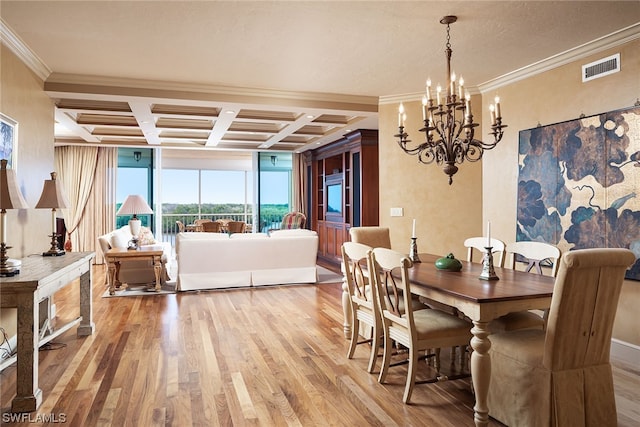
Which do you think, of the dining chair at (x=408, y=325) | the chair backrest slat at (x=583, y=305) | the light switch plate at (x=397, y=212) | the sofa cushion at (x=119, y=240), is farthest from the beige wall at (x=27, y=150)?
the light switch plate at (x=397, y=212)

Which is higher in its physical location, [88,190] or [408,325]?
[88,190]

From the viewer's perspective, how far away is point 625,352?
11.1ft

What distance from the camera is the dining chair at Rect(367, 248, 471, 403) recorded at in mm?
2551

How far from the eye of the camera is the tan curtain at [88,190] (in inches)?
336

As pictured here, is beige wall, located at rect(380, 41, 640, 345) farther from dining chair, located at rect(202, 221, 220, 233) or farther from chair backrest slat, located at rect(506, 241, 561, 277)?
dining chair, located at rect(202, 221, 220, 233)

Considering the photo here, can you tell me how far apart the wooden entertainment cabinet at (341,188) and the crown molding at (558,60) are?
6.78ft

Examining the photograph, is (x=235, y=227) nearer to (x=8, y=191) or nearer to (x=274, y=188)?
(x=274, y=188)

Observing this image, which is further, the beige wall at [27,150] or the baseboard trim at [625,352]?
the beige wall at [27,150]

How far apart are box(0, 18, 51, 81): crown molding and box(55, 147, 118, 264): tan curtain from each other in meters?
4.66

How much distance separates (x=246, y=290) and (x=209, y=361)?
2665mm

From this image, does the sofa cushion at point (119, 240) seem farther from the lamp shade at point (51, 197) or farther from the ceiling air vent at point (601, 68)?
the ceiling air vent at point (601, 68)

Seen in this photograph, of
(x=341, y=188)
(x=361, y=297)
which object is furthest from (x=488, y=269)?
(x=341, y=188)

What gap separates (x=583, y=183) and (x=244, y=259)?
4205mm

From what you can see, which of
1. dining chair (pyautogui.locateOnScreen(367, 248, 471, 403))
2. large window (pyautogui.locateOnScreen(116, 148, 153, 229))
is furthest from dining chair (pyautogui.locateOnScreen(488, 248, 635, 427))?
large window (pyautogui.locateOnScreen(116, 148, 153, 229))
